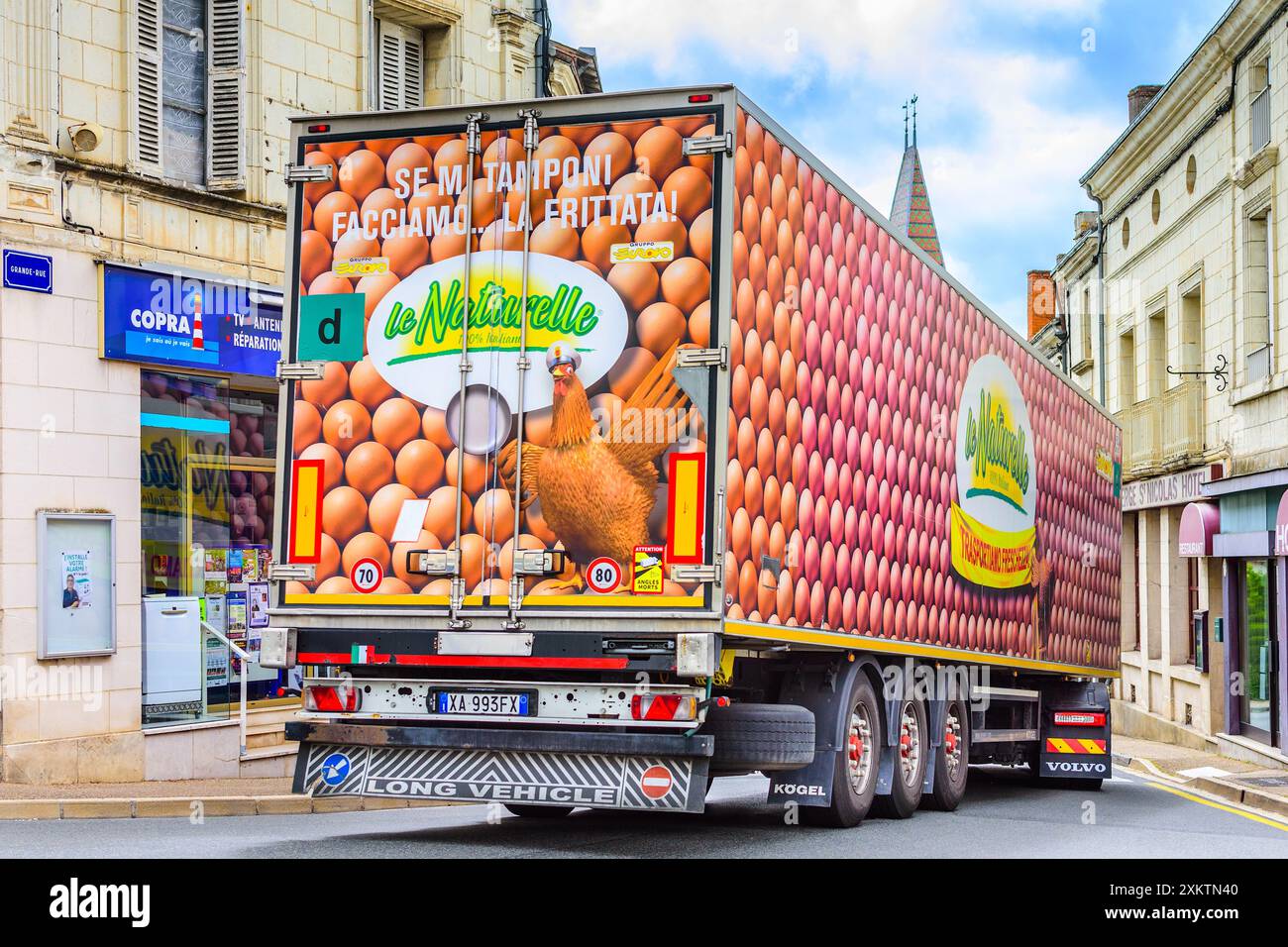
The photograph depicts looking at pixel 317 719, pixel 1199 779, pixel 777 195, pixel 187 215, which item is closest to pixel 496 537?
pixel 317 719

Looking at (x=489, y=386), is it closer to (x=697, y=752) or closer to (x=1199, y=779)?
(x=697, y=752)

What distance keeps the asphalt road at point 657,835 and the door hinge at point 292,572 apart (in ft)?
5.06

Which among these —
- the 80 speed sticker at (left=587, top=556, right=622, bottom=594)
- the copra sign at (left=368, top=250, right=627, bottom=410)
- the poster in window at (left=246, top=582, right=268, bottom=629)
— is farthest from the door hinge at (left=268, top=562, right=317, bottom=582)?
the poster in window at (left=246, top=582, right=268, bottom=629)

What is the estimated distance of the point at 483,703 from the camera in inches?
365

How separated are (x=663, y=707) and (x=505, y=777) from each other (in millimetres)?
988

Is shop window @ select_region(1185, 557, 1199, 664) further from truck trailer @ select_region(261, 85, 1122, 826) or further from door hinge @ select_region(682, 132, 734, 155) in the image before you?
door hinge @ select_region(682, 132, 734, 155)

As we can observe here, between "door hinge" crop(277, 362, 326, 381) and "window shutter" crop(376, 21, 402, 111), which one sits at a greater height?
"window shutter" crop(376, 21, 402, 111)

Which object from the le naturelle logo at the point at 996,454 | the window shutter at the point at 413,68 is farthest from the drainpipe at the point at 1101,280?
the le naturelle logo at the point at 996,454

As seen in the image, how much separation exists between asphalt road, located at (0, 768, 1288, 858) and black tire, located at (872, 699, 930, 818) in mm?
163

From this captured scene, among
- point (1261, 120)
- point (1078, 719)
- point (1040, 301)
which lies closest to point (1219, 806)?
point (1078, 719)

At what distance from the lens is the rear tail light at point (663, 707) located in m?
8.88

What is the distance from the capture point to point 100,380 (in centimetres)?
1452

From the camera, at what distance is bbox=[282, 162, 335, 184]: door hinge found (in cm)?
980

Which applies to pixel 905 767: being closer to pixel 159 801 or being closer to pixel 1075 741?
pixel 159 801
